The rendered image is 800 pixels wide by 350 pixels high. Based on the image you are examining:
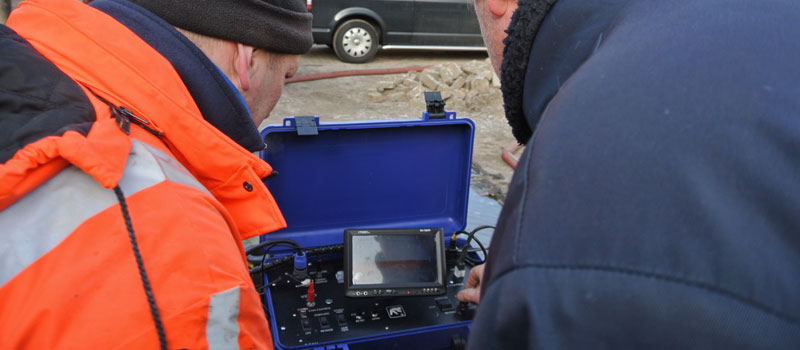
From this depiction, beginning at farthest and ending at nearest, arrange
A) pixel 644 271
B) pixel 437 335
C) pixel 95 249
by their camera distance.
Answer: pixel 437 335, pixel 95 249, pixel 644 271

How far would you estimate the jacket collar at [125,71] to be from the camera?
0.84 m

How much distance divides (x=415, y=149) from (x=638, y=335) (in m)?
1.55

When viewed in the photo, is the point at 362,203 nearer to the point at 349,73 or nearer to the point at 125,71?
the point at 125,71

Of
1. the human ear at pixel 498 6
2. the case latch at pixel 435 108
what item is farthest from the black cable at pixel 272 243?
the human ear at pixel 498 6

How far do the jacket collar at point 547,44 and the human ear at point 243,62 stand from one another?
0.62 metres

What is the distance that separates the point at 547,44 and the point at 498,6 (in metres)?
0.20

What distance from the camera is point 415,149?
6.23ft

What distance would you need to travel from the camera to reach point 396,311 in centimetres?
164

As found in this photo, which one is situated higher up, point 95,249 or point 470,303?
point 95,249

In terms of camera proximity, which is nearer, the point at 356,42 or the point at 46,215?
the point at 46,215

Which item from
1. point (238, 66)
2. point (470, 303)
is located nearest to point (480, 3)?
point (238, 66)

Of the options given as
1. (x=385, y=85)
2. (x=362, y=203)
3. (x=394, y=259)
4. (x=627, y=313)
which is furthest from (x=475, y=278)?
(x=385, y=85)

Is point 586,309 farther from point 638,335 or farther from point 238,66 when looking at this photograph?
point 238,66

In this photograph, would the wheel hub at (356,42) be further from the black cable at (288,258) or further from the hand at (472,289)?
the hand at (472,289)
